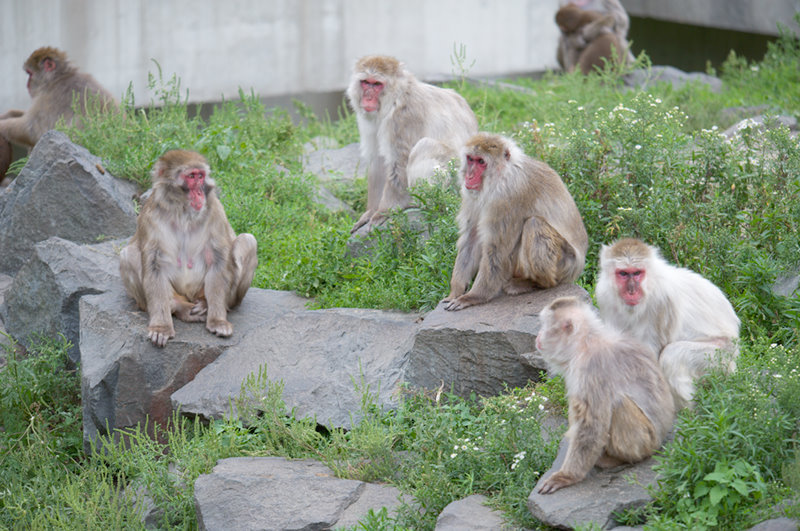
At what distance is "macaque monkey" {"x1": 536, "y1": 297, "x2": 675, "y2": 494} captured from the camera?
4.48 metres

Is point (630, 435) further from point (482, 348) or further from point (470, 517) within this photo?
point (482, 348)

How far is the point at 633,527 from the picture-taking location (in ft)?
14.3

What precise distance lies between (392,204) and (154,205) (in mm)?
2241

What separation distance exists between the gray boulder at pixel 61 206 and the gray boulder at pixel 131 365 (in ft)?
6.89

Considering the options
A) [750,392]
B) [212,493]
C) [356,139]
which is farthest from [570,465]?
[356,139]

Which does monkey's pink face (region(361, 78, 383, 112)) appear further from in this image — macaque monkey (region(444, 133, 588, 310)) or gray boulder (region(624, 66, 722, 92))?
gray boulder (region(624, 66, 722, 92))

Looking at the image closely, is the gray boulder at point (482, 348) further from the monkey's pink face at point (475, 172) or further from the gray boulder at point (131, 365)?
the gray boulder at point (131, 365)

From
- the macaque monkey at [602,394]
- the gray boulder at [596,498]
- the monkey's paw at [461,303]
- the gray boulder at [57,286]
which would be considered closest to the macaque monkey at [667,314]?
the macaque monkey at [602,394]

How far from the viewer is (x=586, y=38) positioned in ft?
45.4

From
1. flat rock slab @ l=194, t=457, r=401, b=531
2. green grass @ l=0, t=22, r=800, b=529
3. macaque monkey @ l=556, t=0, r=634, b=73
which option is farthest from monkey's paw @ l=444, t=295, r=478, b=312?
macaque monkey @ l=556, t=0, r=634, b=73

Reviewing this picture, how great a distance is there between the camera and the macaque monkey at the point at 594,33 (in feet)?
44.6

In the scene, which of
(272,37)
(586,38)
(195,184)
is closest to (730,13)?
(586,38)

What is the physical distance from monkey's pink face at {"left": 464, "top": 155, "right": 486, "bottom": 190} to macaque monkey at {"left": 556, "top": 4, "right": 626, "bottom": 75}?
7.62 m

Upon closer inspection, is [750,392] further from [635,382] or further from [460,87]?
[460,87]
